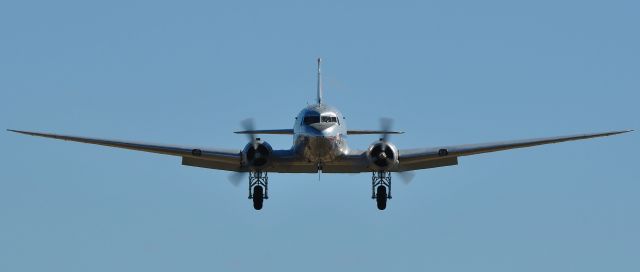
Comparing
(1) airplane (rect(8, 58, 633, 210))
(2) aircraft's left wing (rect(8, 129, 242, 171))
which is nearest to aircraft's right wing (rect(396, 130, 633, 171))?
(1) airplane (rect(8, 58, 633, 210))

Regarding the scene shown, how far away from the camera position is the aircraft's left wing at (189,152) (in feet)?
201

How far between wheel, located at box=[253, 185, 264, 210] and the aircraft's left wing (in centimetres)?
112

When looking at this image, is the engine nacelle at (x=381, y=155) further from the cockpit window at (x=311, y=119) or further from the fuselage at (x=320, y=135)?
the cockpit window at (x=311, y=119)

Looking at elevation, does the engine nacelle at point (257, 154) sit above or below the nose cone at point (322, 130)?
below

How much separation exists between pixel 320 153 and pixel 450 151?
620cm

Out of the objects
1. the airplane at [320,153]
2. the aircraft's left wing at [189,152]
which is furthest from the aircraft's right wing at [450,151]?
the aircraft's left wing at [189,152]

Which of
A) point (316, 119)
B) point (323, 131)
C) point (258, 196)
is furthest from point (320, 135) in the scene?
point (258, 196)

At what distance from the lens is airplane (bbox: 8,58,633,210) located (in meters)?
58.8

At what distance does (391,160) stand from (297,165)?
12.8 feet

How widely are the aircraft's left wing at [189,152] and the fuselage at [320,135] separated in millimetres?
3284

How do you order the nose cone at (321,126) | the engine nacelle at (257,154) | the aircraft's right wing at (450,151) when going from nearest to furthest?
the nose cone at (321,126), the engine nacelle at (257,154), the aircraft's right wing at (450,151)

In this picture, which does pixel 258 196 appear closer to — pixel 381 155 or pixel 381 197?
pixel 381 197

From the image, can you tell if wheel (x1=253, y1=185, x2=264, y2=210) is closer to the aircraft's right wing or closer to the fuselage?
the fuselage

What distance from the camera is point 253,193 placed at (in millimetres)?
61656
